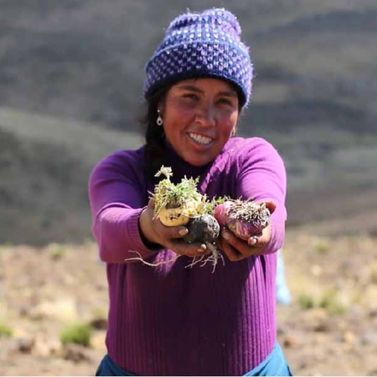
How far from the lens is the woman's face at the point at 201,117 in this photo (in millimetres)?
2775

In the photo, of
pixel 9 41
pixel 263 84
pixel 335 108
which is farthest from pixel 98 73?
pixel 335 108

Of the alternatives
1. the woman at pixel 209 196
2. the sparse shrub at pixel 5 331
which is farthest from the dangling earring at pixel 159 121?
the sparse shrub at pixel 5 331

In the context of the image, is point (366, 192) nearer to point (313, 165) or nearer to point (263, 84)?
point (313, 165)

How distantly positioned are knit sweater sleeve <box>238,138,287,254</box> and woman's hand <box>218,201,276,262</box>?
0.20 feet

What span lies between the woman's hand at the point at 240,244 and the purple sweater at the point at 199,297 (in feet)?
0.67

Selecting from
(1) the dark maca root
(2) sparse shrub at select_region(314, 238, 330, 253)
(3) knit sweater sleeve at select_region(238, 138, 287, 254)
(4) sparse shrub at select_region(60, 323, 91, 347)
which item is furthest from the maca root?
(2) sparse shrub at select_region(314, 238, 330, 253)

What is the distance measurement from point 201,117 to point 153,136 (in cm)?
22

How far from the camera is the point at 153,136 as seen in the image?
2.94 meters

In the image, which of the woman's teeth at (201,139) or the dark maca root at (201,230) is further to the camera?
the woman's teeth at (201,139)

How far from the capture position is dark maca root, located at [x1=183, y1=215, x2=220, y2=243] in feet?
7.66

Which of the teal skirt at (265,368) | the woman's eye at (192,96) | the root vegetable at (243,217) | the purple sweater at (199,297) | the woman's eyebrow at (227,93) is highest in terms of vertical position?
the woman's eyebrow at (227,93)

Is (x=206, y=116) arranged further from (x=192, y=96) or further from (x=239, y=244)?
(x=239, y=244)

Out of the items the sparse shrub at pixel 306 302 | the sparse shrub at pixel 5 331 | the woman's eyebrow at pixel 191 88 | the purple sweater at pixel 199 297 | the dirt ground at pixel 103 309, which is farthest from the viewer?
the sparse shrub at pixel 306 302

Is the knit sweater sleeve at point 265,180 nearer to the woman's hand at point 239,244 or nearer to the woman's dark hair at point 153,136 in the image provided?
the woman's hand at point 239,244
